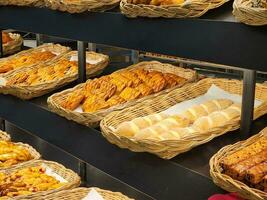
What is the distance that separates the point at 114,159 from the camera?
200 cm

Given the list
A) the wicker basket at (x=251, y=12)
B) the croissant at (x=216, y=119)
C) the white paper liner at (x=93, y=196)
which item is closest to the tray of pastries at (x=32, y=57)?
the white paper liner at (x=93, y=196)

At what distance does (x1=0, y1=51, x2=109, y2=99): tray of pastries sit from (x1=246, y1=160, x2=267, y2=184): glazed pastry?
155 centimetres

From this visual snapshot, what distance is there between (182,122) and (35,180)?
78 cm

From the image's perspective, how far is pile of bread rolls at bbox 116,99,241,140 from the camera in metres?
1.80

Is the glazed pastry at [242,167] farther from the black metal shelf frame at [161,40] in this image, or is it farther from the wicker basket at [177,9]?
the wicker basket at [177,9]

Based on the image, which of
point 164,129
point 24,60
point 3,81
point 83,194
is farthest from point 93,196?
point 24,60

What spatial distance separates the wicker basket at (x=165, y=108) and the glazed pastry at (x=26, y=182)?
16.8 inches

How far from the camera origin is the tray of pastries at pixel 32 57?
317 centimetres

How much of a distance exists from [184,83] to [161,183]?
833 millimetres

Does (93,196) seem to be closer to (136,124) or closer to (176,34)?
(136,124)

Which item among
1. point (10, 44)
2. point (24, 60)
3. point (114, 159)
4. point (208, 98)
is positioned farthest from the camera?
point (10, 44)

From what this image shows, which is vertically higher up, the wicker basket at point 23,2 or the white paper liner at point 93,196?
the wicker basket at point 23,2

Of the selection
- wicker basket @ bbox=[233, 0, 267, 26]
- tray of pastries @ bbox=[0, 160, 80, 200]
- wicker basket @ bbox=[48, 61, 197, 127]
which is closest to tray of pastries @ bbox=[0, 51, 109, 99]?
wicker basket @ bbox=[48, 61, 197, 127]

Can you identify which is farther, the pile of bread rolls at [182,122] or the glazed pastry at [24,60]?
the glazed pastry at [24,60]
